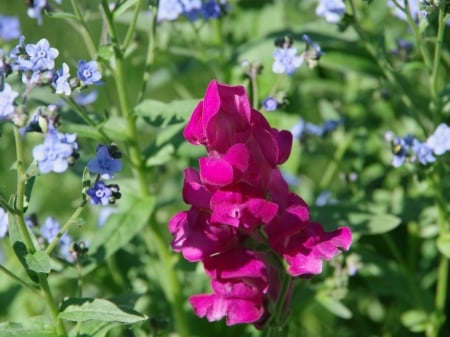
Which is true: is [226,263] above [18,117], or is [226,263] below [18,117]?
below

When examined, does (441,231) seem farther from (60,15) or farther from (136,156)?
(60,15)

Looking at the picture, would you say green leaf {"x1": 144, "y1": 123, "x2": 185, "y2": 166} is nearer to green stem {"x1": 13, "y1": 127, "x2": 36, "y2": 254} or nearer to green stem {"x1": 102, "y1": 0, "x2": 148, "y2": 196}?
green stem {"x1": 102, "y1": 0, "x2": 148, "y2": 196}

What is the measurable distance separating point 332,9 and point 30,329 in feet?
3.58

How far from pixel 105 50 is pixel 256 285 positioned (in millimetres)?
643

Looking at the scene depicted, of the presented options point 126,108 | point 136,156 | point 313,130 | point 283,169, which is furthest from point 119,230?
point 283,169

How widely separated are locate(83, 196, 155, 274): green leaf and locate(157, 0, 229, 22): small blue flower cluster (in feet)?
1.70

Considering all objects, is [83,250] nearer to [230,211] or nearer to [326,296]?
[230,211]

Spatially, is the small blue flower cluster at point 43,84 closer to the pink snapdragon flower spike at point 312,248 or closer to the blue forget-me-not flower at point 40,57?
the blue forget-me-not flower at point 40,57

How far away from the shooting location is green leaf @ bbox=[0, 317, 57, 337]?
1.82 meters

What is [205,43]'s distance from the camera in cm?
329

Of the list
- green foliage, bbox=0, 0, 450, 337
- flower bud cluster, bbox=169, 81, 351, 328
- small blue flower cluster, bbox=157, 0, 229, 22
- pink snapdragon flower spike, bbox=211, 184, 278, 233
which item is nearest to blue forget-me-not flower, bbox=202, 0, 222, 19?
small blue flower cluster, bbox=157, 0, 229, 22

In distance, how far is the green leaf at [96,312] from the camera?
1.74 metres

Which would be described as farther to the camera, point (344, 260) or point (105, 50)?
point (344, 260)

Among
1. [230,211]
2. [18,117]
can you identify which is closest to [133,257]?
[230,211]
